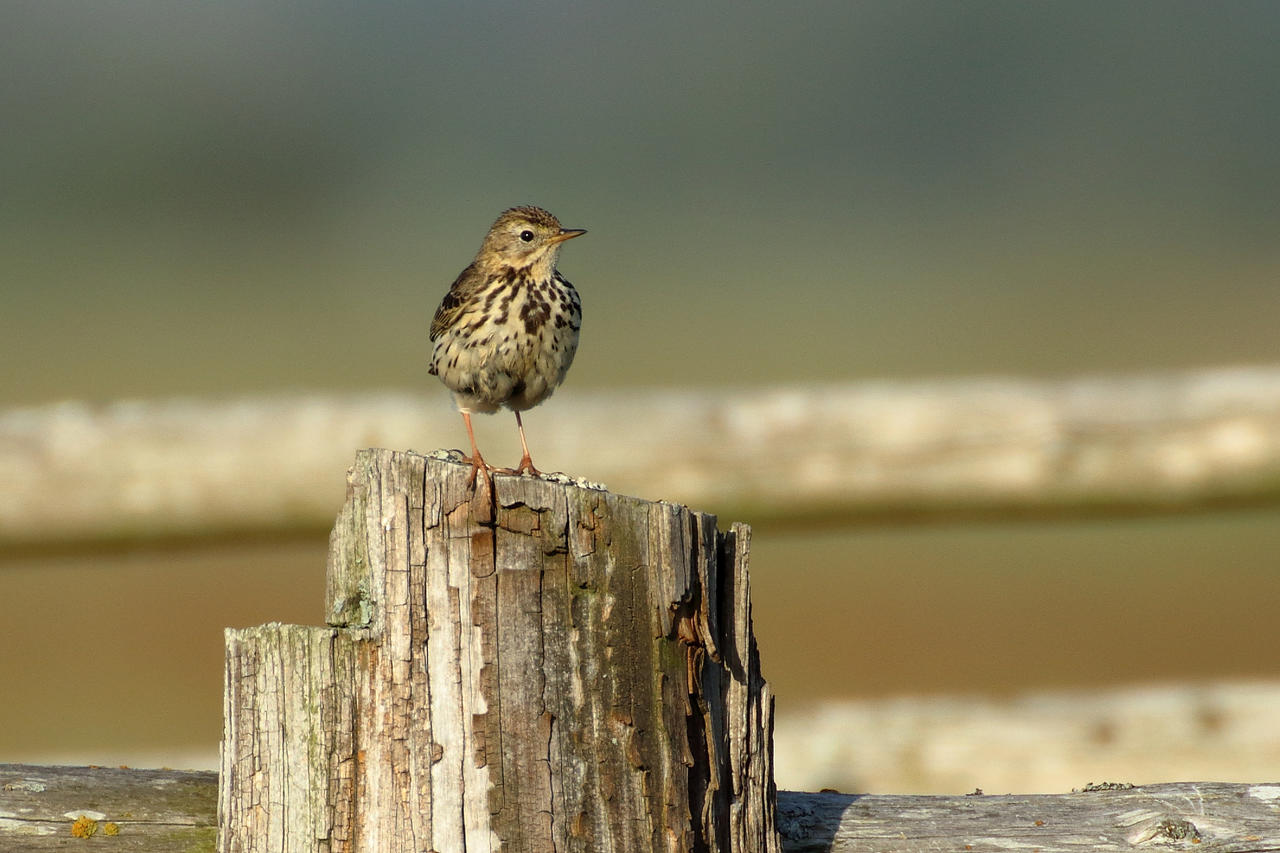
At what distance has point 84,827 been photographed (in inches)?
103

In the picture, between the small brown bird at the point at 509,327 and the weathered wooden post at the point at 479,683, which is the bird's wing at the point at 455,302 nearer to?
the small brown bird at the point at 509,327

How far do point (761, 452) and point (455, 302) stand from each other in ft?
4.38

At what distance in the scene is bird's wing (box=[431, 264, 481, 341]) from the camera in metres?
4.75

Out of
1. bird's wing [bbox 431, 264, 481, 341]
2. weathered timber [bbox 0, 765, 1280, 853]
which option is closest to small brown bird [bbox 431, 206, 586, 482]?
bird's wing [bbox 431, 264, 481, 341]

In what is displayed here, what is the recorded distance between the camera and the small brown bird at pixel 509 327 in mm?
4441

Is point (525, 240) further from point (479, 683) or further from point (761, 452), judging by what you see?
point (479, 683)

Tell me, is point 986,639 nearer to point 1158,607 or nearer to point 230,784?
point 1158,607

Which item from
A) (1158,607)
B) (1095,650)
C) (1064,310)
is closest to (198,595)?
(1095,650)

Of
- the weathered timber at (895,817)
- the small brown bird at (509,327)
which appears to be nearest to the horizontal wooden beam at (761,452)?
the small brown bird at (509,327)

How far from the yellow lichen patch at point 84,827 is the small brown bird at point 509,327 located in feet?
5.89

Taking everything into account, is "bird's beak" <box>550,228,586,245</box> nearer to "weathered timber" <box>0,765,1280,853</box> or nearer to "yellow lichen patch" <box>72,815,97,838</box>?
"weathered timber" <box>0,765,1280,853</box>

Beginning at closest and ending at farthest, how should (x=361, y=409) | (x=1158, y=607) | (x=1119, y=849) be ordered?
(x=1119, y=849) → (x=361, y=409) → (x=1158, y=607)

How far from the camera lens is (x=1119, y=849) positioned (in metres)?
2.83

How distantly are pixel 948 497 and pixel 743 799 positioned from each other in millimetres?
1626
